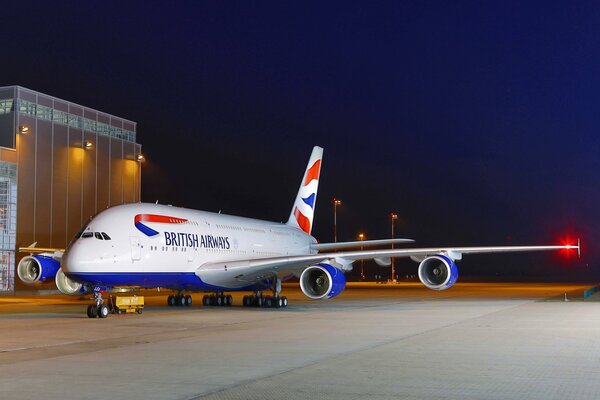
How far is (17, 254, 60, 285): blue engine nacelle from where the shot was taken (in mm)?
27062

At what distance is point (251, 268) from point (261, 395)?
1833cm

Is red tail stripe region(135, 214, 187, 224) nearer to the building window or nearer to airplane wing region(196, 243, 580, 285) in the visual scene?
airplane wing region(196, 243, 580, 285)

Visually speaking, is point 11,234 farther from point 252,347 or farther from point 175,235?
point 252,347

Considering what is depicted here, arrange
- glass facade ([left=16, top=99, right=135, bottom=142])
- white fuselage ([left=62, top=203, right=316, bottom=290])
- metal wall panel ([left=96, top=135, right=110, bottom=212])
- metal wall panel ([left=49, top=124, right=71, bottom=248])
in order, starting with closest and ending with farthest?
white fuselage ([left=62, top=203, right=316, bottom=290]), glass facade ([left=16, top=99, right=135, bottom=142]), metal wall panel ([left=49, top=124, right=71, bottom=248]), metal wall panel ([left=96, top=135, right=110, bottom=212])

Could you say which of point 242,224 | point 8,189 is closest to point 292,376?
point 242,224

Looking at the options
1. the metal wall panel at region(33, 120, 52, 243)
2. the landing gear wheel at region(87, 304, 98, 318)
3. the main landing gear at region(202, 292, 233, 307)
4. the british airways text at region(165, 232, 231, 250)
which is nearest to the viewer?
the landing gear wheel at region(87, 304, 98, 318)

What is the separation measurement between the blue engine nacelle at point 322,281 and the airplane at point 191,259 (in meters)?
0.04

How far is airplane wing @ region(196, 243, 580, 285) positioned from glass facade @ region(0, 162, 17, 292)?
21755 millimetres

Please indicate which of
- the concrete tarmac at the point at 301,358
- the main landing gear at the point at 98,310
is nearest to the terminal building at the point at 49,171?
the main landing gear at the point at 98,310

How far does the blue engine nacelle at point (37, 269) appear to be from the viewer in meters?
27.1

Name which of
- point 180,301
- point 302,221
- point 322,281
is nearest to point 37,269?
point 180,301

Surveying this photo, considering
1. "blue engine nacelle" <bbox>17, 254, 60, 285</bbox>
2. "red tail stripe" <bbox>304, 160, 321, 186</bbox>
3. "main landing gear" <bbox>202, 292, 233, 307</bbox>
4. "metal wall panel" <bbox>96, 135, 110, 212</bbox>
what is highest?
"metal wall panel" <bbox>96, 135, 110, 212</bbox>

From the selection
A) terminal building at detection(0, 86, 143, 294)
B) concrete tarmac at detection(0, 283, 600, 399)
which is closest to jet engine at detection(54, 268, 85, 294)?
concrete tarmac at detection(0, 283, 600, 399)

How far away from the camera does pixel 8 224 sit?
147ft
